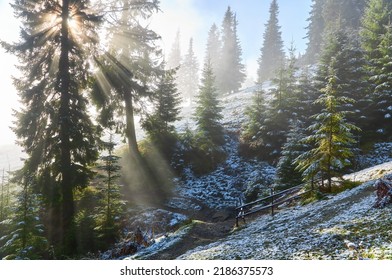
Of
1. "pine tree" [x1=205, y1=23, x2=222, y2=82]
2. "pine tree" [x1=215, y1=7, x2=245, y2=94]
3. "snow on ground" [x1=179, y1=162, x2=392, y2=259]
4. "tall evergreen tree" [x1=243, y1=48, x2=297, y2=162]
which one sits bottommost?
"snow on ground" [x1=179, y1=162, x2=392, y2=259]

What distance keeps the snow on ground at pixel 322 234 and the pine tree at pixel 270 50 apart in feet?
156

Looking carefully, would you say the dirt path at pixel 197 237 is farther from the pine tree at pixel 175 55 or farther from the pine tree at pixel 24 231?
the pine tree at pixel 175 55

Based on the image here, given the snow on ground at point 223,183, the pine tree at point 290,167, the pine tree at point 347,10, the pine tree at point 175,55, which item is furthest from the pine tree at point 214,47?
the pine tree at point 290,167

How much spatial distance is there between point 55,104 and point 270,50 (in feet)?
169

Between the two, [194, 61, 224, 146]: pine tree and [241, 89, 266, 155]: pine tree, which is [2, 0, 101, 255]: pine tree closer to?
[194, 61, 224, 146]: pine tree

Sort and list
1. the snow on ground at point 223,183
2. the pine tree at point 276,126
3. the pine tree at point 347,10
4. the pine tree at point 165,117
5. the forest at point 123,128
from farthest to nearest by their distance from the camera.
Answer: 1. the pine tree at point 347,10
2. the pine tree at point 165,117
3. the pine tree at point 276,126
4. the snow on ground at point 223,183
5. the forest at point 123,128

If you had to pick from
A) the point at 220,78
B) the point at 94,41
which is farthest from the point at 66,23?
the point at 220,78

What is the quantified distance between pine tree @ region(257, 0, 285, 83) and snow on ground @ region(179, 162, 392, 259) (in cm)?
4762

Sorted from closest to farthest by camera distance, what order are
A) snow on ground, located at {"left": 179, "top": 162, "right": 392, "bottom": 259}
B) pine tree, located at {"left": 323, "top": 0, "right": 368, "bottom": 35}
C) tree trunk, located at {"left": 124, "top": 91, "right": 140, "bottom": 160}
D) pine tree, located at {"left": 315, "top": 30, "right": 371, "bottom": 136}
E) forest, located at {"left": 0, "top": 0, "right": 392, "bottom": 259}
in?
snow on ground, located at {"left": 179, "top": 162, "right": 392, "bottom": 259}
forest, located at {"left": 0, "top": 0, "right": 392, "bottom": 259}
tree trunk, located at {"left": 124, "top": 91, "right": 140, "bottom": 160}
pine tree, located at {"left": 315, "top": 30, "right": 371, "bottom": 136}
pine tree, located at {"left": 323, "top": 0, "right": 368, "bottom": 35}

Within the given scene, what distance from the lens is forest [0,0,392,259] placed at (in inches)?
537

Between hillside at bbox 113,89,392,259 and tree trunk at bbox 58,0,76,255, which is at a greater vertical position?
tree trunk at bbox 58,0,76,255

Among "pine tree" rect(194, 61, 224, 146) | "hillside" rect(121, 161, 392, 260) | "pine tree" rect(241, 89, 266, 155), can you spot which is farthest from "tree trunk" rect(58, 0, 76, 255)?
"pine tree" rect(241, 89, 266, 155)

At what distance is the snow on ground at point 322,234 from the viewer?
723 centimetres

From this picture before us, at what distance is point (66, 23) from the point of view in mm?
15070
